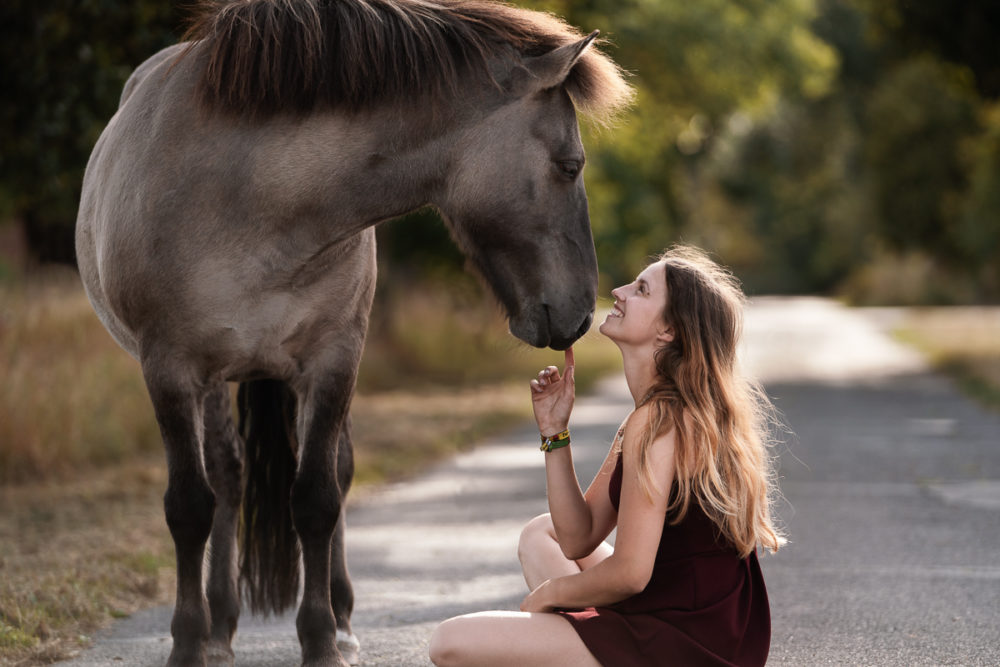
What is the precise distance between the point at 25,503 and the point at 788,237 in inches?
2277

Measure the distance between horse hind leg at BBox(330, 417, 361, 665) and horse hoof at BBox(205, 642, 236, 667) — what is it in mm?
368

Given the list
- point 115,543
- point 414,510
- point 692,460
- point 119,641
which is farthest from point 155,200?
point 414,510

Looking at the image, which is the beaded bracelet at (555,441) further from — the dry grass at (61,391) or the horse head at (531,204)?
the dry grass at (61,391)

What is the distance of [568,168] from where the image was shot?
13.4 ft

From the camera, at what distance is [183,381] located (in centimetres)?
416

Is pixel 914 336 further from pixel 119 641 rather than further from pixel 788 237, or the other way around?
pixel 788 237

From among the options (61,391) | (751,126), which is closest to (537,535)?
(61,391)

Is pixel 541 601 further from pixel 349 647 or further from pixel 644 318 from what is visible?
pixel 349 647

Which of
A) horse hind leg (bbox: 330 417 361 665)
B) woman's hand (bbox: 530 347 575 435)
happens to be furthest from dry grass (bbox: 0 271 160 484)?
woman's hand (bbox: 530 347 575 435)

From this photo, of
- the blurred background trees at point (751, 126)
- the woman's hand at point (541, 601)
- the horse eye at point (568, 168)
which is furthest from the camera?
the blurred background trees at point (751, 126)

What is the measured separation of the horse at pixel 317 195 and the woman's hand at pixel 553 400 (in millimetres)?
304

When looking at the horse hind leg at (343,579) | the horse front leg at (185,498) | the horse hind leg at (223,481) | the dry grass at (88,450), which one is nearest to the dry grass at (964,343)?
the dry grass at (88,450)

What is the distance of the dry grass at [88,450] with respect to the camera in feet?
17.0

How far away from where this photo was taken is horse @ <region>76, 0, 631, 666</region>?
4.06m
